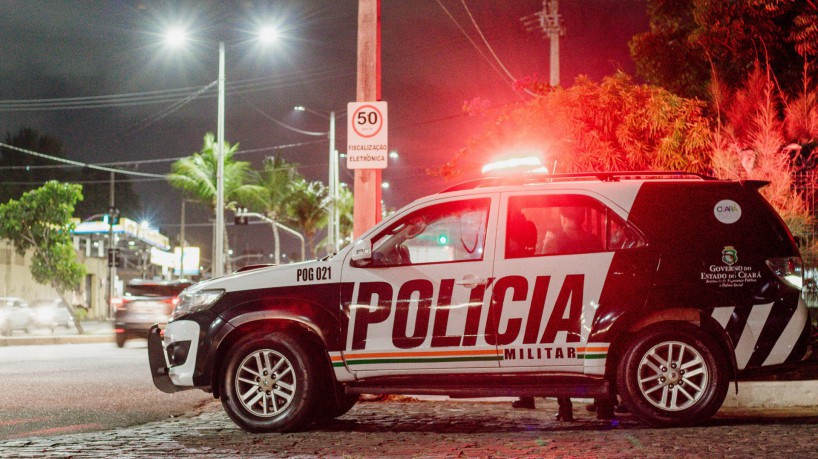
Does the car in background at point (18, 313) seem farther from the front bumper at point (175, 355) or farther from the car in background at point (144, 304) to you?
the front bumper at point (175, 355)

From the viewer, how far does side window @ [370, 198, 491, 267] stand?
728 cm

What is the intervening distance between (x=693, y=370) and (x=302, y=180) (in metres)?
48.2

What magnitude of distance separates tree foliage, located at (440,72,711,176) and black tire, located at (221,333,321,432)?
25.2 ft

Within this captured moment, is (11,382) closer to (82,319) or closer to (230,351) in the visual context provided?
(230,351)

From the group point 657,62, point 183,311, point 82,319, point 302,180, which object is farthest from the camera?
point 302,180

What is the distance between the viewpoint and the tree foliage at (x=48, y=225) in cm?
3762

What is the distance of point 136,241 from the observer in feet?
258

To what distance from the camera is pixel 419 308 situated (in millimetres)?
7070

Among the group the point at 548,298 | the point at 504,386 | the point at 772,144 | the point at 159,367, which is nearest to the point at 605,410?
the point at 504,386

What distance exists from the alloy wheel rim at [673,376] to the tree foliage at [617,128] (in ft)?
23.5

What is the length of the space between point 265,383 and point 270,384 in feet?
0.13

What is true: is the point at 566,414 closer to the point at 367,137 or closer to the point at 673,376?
the point at 673,376

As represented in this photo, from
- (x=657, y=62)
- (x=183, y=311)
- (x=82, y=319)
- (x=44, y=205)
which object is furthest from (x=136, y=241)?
(x=183, y=311)

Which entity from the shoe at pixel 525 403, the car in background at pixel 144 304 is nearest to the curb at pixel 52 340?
the car in background at pixel 144 304
